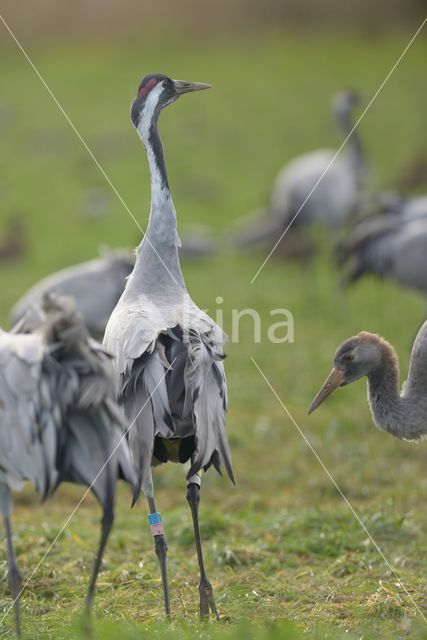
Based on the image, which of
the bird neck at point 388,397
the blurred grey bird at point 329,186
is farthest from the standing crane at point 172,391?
the blurred grey bird at point 329,186

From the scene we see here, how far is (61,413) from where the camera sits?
386cm

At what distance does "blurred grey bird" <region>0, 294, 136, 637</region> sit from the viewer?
383 centimetres

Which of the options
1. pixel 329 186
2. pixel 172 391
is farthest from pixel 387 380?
pixel 329 186

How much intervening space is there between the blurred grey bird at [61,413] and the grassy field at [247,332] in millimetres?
594

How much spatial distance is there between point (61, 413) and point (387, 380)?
1872mm

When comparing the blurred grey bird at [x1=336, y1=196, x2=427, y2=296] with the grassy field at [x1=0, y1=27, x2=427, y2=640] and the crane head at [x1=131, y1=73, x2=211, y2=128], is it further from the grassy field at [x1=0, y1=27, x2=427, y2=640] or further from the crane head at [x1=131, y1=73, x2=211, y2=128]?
the crane head at [x1=131, y1=73, x2=211, y2=128]

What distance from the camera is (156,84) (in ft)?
18.5

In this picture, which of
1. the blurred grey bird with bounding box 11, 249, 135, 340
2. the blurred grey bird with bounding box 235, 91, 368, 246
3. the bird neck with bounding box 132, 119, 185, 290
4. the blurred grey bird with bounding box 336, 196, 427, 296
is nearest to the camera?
the bird neck with bounding box 132, 119, 185, 290

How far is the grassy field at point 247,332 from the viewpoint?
4.79 meters

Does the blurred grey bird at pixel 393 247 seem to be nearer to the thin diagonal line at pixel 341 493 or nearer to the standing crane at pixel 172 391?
the thin diagonal line at pixel 341 493

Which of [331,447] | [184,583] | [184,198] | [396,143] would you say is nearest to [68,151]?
[184,198]

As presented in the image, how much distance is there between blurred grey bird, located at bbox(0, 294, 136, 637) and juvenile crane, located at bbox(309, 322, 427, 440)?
145cm

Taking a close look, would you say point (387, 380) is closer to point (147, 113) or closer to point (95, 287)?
point (147, 113)

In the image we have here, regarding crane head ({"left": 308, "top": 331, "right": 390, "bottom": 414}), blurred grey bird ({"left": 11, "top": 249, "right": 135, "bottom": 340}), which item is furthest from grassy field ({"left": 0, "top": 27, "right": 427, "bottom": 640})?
blurred grey bird ({"left": 11, "top": 249, "right": 135, "bottom": 340})
